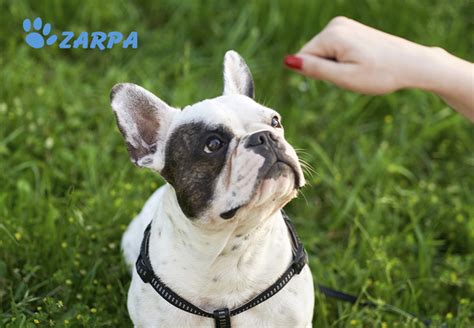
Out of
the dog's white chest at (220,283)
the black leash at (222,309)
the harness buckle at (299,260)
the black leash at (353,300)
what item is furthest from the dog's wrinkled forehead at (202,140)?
the black leash at (353,300)

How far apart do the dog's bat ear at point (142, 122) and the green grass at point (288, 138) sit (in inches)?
28.4

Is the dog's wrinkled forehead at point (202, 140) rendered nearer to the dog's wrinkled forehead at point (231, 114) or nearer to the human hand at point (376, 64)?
the dog's wrinkled forehead at point (231, 114)

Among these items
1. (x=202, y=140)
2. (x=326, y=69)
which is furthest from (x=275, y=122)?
(x=326, y=69)

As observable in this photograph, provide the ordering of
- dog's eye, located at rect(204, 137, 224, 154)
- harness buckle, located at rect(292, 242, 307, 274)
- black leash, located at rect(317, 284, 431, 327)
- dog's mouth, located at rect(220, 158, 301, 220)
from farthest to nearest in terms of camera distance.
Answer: black leash, located at rect(317, 284, 431, 327) < harness buckle, located at rect(292, 242, 307, 274) < dog's eye, located at rect(204, 137, 224, 154) < dog's mouth, located at rect(220, 158, 301, 220)

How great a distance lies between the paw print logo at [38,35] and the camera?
4.34 m

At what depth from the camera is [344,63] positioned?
9.79 ft

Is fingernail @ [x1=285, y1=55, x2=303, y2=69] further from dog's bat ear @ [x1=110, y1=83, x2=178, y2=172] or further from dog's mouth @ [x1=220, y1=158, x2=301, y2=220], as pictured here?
dog's mouth @ [x1=220, y1=158, x2=301, y2=220]

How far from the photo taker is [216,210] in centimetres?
229

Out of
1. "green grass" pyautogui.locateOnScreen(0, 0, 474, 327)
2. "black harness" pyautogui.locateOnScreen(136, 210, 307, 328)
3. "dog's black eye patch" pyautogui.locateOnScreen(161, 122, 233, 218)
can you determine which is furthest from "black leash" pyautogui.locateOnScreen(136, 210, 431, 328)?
"green grass" pyautogui.locateOnScreen(0, 0, 474, 327)

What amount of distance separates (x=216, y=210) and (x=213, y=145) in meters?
0.20

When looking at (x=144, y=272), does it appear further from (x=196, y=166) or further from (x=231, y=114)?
(x=231, y=114)

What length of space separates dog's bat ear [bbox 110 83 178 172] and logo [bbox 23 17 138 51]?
1.85 m

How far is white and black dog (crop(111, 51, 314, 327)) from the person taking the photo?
2.27m

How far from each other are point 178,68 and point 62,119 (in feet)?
2.31
